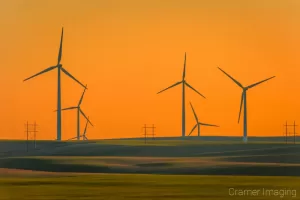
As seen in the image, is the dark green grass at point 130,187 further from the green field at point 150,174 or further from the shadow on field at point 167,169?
the shadow on field at point 167,169

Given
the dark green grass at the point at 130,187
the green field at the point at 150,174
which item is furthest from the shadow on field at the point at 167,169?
the dark green grass at the point at 130,187

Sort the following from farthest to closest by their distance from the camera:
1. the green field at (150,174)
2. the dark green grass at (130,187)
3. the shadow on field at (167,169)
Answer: the shadow on field at (167,169) < the green field at (150,174) < the dark green grass at (130,187)

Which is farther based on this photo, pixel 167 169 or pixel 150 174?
pixel 167 169

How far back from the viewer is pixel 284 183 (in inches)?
2434

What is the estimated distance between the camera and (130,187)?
56.5m

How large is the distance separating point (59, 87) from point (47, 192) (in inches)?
2957

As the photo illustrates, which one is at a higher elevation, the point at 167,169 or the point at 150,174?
the point at 167,169

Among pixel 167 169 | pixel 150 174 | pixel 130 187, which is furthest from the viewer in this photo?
pixel 167 169

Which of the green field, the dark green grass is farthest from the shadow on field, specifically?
the dark green grass

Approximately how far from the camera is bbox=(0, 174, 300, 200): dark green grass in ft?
164

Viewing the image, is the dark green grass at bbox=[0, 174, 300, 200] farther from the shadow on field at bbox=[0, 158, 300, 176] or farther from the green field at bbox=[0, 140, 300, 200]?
the shadow on field at bbox=[0, 158, 300, 176]

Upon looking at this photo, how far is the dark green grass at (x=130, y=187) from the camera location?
49.9m

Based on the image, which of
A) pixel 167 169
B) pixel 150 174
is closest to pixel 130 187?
pixel 150 174

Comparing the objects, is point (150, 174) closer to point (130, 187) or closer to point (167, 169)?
point (167, 169)
